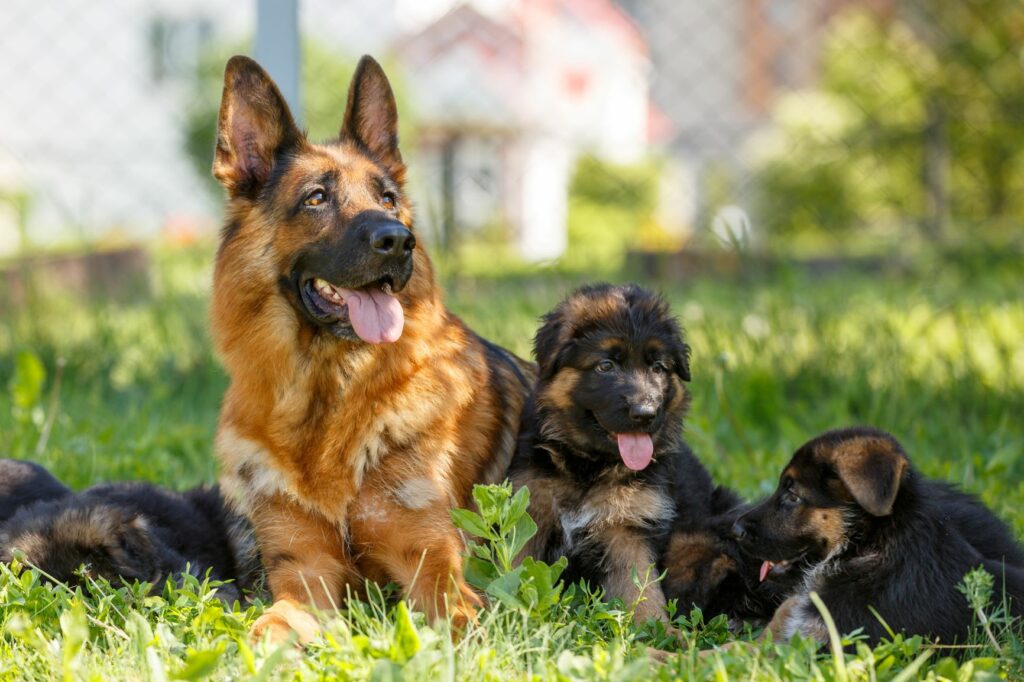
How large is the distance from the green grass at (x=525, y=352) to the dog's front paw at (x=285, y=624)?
0.10 meters

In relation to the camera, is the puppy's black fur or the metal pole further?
the metal pole

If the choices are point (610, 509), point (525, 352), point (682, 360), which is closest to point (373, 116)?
point (682, 360)

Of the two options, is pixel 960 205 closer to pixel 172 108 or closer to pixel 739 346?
pixel 739 346

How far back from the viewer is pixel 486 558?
3.68 m

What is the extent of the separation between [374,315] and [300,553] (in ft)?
2.74

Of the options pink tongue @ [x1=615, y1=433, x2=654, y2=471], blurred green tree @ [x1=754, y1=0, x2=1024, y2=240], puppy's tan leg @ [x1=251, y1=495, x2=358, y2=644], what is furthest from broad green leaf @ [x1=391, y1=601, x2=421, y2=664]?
blurred green tree @ [x1=754, y1=0, x2=1024, y2=240]

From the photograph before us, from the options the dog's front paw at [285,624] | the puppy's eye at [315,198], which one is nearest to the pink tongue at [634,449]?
the dog's front paw at [285,624]

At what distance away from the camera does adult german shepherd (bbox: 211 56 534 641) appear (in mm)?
3852

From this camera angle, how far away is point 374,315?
12.8ft

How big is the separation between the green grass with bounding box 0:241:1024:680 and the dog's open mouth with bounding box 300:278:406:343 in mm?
913

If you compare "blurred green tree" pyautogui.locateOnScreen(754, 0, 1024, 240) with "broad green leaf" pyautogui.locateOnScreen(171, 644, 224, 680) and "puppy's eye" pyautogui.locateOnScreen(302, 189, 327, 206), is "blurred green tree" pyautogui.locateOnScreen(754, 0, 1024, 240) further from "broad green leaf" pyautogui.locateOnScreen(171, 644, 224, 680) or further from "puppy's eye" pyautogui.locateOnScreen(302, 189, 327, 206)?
Result: "broad green leaf" pyautogui.locateOnScreen(171, 644, 224, 680)

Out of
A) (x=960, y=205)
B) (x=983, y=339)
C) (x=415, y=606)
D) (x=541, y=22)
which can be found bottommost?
(x=415, y=606)

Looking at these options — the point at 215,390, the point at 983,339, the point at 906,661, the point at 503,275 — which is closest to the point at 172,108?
the point at 503,275

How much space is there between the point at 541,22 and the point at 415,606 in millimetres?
18706
